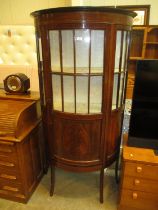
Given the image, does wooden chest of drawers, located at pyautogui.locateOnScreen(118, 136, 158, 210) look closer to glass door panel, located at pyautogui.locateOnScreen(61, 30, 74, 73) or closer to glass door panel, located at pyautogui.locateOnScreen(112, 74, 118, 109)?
glass door panel, located at pyautogui.locateOnScreen(112, 74, 118, 109)

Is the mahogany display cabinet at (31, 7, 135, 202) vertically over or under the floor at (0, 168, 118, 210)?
over

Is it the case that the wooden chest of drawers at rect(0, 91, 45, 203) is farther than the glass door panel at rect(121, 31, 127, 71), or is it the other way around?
the wooden chest of drawers at rect(0, 91, 45, 203)

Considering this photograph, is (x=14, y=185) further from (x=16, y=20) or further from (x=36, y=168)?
(x=16, y=20)

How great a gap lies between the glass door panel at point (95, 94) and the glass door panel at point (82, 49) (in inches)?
4.2

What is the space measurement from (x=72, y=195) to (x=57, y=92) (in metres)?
1.11

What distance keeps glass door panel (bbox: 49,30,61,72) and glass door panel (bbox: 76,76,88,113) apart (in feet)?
0.61

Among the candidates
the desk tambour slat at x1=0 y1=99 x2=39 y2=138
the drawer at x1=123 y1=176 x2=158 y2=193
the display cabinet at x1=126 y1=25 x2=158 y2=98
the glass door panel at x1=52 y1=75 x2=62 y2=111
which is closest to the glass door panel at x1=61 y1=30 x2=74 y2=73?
the glass door panel at x1=52 y1=75 x2=62 y2=111

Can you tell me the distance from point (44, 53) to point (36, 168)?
1238mm

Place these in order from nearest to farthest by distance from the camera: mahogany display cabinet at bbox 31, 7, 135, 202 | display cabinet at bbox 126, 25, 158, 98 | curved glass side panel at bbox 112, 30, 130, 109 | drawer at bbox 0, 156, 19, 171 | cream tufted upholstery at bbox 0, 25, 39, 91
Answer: mahogany display cabinet at bbox 31, 7, 135, 202
curved glass side panel at bbox 112, 30, 130, 109
drawer at bbox 0, 156, 19, 171
cream tufted upholstery at bbox 0, 25, 39, 91
display cabinet at bbox 126, 25, 158, 98

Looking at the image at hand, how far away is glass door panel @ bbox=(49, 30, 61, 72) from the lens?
1335 mm

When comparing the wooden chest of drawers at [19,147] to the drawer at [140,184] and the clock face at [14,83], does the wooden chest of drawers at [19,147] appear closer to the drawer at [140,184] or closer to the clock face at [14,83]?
the clock face at [14,83]

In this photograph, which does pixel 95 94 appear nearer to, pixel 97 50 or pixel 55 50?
pixel 97 50

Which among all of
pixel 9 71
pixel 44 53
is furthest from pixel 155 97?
pixel 9 71

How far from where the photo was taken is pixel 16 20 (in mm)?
2908
